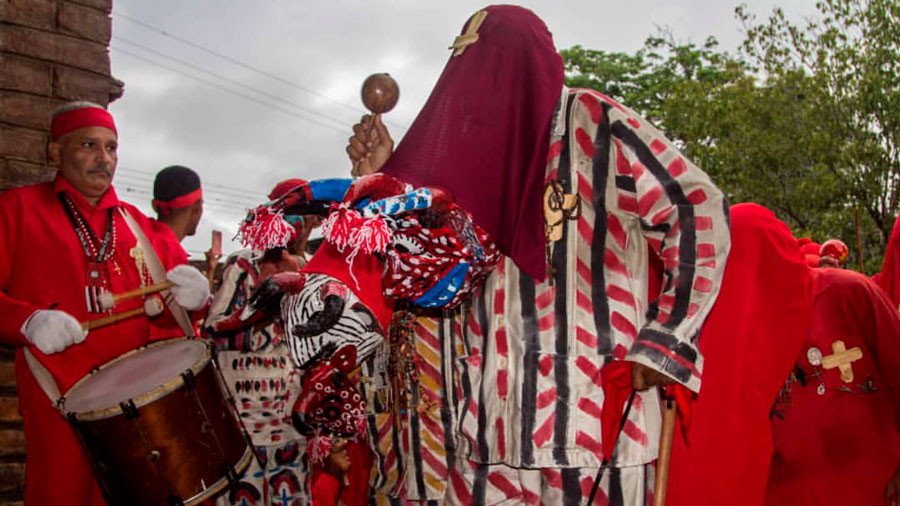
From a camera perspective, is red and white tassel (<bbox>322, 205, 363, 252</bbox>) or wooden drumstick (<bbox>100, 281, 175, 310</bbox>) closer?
red and white tassel (<bbox>322, 205, 363, 252</bbox>)

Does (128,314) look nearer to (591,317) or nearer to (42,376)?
(42,376)

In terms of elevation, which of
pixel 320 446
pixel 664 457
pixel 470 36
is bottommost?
pixel 320 446

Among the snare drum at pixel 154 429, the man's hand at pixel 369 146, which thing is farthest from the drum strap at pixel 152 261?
the man's hand at pixel 369 146

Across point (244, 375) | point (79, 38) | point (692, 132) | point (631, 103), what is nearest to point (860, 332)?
point (244, 375)

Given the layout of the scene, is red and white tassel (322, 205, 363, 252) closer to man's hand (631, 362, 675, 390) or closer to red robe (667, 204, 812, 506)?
man's hand (631, 362, 675, 390)

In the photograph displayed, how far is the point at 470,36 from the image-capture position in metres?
2.87

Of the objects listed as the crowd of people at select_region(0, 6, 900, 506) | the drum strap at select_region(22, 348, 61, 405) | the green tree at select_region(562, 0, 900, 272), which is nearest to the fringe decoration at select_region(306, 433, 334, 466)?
the crowd of people at select_region(0, 6, 900, 506)

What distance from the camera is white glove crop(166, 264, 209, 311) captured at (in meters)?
4.56

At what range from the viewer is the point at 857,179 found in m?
18.4

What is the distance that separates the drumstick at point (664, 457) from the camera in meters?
2.51

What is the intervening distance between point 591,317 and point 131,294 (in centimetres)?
264

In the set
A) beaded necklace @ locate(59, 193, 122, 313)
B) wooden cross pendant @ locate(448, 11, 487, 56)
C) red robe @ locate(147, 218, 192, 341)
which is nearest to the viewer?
wooden cross pendant @ locate(448, 11, 487, 56)

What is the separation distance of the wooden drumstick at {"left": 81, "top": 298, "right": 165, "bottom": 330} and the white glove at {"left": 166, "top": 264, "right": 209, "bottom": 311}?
4.5 inches

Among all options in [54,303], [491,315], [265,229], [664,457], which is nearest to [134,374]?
[54,303]
